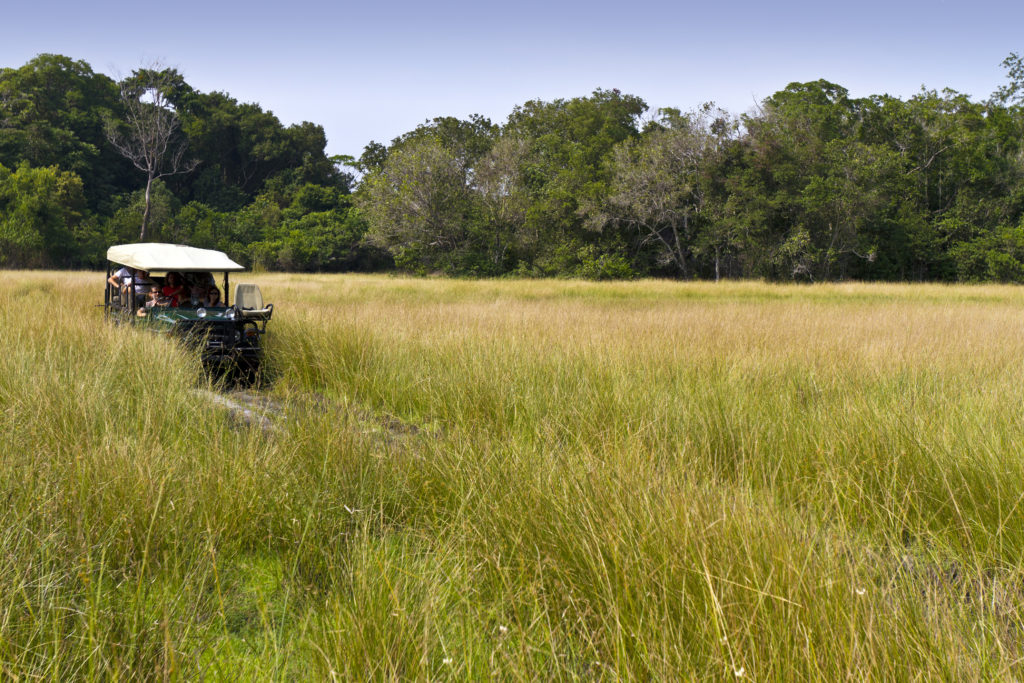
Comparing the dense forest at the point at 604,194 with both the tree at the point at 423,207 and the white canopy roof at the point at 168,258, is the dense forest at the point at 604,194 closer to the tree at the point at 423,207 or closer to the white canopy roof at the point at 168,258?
the tree at the point at 423,207

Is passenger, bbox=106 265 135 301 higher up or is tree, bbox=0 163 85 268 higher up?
tree, bbox=0 163 85 268

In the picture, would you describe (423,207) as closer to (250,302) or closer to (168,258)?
(168,258)

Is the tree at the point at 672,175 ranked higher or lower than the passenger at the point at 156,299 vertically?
higher

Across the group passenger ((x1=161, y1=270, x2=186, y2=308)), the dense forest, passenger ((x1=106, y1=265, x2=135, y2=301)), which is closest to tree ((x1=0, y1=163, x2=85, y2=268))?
the dense forest

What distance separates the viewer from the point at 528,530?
2656 millimetres

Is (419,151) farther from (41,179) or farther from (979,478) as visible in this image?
(979,478)

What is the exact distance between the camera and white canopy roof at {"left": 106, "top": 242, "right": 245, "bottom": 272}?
8453 mm

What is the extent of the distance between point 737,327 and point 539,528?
744 cm

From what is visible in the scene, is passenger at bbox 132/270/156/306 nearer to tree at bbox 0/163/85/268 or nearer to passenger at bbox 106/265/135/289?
passenger at bbox 106/265/135/289

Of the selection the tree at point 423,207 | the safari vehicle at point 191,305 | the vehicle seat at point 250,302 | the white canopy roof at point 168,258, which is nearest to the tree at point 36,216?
the tree at point 423,207

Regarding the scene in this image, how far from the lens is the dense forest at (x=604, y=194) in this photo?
110 feet

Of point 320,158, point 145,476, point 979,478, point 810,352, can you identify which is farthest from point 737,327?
point 320,158

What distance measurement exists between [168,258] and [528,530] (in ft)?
25.8

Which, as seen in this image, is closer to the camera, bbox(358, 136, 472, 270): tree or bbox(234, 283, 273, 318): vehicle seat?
bbox(234, 283, 273, 318): vehicle seat
